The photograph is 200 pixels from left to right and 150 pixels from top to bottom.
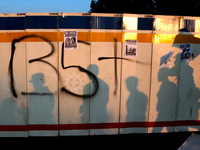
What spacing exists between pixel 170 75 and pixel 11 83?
11.0 ft

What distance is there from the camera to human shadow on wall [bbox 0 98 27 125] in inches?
142

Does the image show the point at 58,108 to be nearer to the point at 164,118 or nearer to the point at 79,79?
the point at 79,79

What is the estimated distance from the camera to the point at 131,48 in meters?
3.66

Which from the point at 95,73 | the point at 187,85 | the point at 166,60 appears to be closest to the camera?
the point at 95,73

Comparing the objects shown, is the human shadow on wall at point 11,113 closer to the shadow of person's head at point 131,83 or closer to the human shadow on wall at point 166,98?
the shadow of person's head at point 131,83

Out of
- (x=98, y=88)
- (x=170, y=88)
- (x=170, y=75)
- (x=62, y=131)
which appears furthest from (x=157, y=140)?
(x=62, y=131)

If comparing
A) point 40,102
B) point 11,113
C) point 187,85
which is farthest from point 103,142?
point 187,85

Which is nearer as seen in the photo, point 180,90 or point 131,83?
point 131,83

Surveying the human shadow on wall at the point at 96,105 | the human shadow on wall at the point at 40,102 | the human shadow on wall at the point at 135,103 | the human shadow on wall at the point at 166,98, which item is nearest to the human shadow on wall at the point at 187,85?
the human shadow on wall at the point at 166,98

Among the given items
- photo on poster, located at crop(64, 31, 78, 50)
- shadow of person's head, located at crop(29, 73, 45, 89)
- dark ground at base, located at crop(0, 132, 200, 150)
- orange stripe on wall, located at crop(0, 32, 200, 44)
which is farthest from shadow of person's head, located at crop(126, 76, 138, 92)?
shadow of person's head, located at crop(29, 73, 45, 89)

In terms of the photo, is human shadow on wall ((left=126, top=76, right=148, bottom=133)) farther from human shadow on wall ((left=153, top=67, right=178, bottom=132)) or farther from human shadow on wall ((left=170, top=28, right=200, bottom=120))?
human shadow on wall ((left=170, top=28, right=200, bottom=120))

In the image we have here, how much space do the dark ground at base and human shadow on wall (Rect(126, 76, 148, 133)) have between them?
0.46 meters

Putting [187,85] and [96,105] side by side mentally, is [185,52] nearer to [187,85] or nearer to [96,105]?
[187,85]

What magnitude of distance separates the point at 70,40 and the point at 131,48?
4.16ft
